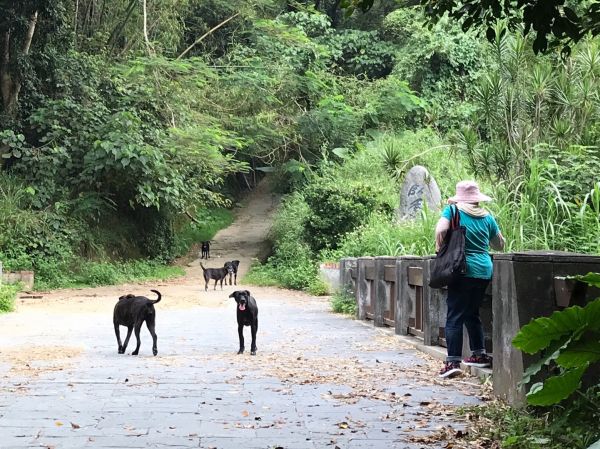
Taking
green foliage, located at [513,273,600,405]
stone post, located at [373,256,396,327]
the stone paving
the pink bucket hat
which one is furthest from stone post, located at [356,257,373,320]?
green foliage, located at [513,273,600,405]

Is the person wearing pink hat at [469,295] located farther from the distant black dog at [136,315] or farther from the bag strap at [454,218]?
the distant black dog at [136,315]

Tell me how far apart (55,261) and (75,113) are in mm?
4358

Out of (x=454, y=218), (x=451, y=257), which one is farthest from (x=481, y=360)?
(x=454, y=218)

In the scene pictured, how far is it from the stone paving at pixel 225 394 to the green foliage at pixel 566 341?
1.15m

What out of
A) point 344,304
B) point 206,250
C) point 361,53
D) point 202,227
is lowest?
point 344,304

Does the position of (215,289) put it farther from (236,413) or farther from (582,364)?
(582,364)

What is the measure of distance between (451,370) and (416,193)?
13.5 metres

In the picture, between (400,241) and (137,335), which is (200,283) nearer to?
(400,241)

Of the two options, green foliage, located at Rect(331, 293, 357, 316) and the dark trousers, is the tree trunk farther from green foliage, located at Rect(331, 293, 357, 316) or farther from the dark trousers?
the dark trousers

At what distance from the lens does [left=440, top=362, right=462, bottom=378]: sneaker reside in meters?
7.47

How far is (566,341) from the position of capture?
13.3 feet

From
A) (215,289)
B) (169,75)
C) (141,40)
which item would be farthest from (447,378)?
(141,40)

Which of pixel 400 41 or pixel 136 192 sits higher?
pixel 400 41

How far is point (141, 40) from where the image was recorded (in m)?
28.2
